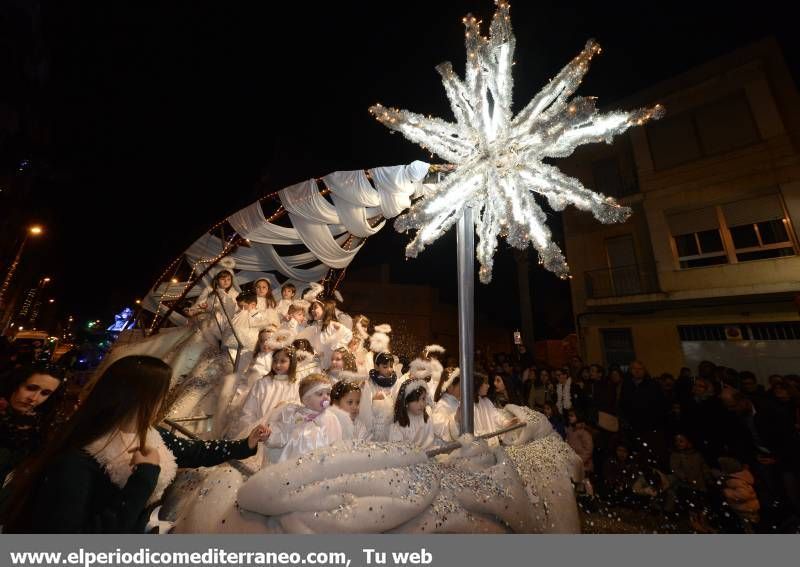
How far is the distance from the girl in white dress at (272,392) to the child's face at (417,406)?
1.43 metres

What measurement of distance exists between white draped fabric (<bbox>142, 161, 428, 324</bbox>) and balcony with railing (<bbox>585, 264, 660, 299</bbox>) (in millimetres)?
10415

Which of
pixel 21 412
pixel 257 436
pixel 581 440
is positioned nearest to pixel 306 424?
pixel 257 436

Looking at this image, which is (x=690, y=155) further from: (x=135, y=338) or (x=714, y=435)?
(x=135, y=338)

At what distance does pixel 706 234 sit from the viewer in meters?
11.5

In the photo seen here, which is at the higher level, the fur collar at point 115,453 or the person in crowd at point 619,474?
the fur collar at point 115,453

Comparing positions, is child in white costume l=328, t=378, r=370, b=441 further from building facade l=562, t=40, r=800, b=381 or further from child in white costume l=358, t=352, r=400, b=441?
building facade l=562, t=40, r=800, b=381

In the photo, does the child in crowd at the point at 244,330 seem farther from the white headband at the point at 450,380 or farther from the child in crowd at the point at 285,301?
the white headband at the point at 450,380

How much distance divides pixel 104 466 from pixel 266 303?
5.67 metres

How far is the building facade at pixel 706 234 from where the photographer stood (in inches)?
402

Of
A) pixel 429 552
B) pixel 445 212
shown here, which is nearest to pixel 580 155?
pixel 445 212

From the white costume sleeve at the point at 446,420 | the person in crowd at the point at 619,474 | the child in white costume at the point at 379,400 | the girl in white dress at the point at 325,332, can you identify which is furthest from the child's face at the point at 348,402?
the person in crowd at the point at 619,474

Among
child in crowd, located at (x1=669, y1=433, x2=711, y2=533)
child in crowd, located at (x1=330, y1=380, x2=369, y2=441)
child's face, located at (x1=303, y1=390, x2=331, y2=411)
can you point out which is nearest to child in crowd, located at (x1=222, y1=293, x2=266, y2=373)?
child in crowd, located at (x1=330, y1=380, x2=369, y2=441)

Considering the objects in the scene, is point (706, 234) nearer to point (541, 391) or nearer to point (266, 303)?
point (541, 391)

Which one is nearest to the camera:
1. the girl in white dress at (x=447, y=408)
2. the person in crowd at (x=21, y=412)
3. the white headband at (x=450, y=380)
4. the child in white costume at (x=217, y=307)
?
the person in crowd at (x=21, y=412)
